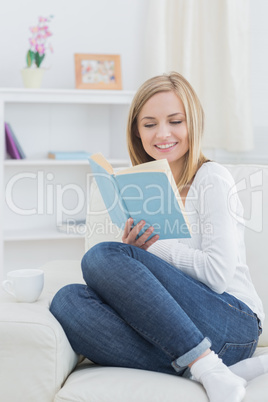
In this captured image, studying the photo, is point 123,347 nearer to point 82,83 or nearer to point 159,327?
point 159,327

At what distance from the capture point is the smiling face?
1.66 metres

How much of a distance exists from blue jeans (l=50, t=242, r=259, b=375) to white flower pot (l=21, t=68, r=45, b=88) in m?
1.66

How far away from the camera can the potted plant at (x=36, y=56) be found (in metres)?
2.87

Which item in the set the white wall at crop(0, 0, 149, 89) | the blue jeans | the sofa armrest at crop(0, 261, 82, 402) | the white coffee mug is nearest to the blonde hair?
the blue jeans

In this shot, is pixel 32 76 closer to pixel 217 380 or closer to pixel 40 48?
pixel 40 48

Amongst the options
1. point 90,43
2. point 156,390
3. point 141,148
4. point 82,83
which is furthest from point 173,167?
point 90,43

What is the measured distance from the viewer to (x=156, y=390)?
1.25m

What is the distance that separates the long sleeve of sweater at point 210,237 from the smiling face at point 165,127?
137 mm

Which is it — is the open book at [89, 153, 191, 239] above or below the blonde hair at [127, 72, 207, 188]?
below

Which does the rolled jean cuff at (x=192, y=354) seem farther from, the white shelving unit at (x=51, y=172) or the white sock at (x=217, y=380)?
the white shelving unit at (x=51, y=172)

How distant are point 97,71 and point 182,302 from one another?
1.89m

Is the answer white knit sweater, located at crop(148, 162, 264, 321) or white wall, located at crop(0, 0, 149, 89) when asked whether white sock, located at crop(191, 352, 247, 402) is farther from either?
white wall, located at crop(0, 0, 149, 89)

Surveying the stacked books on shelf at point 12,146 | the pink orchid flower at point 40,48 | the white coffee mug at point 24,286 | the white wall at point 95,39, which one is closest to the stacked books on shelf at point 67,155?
the stacked books on shelf at point 12,146

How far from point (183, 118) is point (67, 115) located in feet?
5.28
